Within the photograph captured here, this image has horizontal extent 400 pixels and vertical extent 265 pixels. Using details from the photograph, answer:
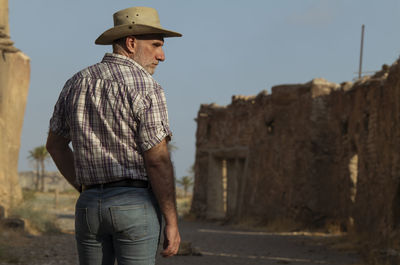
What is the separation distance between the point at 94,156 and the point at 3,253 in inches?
223

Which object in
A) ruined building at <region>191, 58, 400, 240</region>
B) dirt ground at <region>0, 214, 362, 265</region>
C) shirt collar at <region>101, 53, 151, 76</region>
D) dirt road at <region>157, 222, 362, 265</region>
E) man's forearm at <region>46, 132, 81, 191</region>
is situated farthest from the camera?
ruined building at <region>191, 58, 400, 240</region>

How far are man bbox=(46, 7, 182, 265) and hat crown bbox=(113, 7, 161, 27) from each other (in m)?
0.20

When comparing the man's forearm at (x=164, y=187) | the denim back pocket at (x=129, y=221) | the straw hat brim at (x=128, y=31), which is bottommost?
the denim back pocket at (x=129, y=221)

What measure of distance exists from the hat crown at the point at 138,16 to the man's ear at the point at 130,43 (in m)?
0.07

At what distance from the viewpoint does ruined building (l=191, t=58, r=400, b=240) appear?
10.5 metres

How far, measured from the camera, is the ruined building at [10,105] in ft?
40.5

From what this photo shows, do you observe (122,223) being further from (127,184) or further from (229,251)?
(229,251)

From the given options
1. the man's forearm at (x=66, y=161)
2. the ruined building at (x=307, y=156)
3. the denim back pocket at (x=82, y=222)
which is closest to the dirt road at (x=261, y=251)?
the ruined building at (x=307, y=156)

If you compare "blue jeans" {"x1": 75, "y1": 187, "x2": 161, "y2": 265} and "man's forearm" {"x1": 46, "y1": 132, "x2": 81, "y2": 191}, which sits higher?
"man's forearm" {"x1": 46, "y1": 132, "x2": 81, "y2": 191}

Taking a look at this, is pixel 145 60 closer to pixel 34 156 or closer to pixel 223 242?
pixel 223 242

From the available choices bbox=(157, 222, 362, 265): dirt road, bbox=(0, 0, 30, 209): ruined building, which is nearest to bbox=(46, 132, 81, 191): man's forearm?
bbox=(157, 222, 362, 265): dirt road

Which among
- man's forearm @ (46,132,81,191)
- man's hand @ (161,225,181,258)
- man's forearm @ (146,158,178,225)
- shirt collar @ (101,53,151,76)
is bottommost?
man's hand @ (161,225,181,258)

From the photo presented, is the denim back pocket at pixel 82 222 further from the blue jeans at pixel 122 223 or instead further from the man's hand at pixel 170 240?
the man's hand at pixel 170 240

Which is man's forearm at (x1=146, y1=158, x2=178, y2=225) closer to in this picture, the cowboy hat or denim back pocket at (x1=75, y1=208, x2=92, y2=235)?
denim back pocket at (x1=75, y1=208, x2=92, y2=235)
